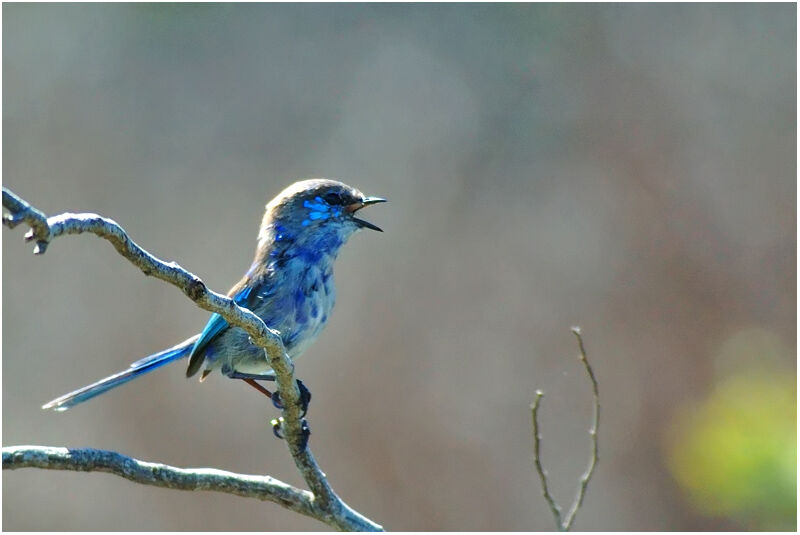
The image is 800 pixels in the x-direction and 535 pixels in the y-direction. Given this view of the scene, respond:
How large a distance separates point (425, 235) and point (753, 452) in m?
4.27

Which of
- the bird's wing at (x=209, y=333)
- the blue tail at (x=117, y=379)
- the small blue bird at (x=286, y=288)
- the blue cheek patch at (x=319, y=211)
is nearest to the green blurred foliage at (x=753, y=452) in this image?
the small blue bird at (x=286, y=288)

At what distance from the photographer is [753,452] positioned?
5.25 meters

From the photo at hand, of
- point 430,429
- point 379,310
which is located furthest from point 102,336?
point 430,429

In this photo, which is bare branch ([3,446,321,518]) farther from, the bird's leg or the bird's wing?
the bird's wing

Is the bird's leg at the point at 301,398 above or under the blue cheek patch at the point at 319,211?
under

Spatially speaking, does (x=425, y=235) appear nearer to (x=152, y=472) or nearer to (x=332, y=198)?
(x=332, y=198)

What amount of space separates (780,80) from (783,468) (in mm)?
5345

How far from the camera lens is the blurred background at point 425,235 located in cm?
862

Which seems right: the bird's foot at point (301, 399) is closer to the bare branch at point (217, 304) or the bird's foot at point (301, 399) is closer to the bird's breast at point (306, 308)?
the bare branch at point (217, 304)

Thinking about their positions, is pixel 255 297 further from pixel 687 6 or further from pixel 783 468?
pixel 687 6

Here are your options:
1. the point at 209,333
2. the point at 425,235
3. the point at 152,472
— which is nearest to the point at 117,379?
the point at 209,333

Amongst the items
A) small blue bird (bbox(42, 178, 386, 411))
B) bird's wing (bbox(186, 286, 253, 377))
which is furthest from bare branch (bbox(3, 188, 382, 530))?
bird's wing (bbox(186, 286, 253, 377))

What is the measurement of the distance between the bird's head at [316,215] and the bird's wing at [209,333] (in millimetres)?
315

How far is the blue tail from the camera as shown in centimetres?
465
